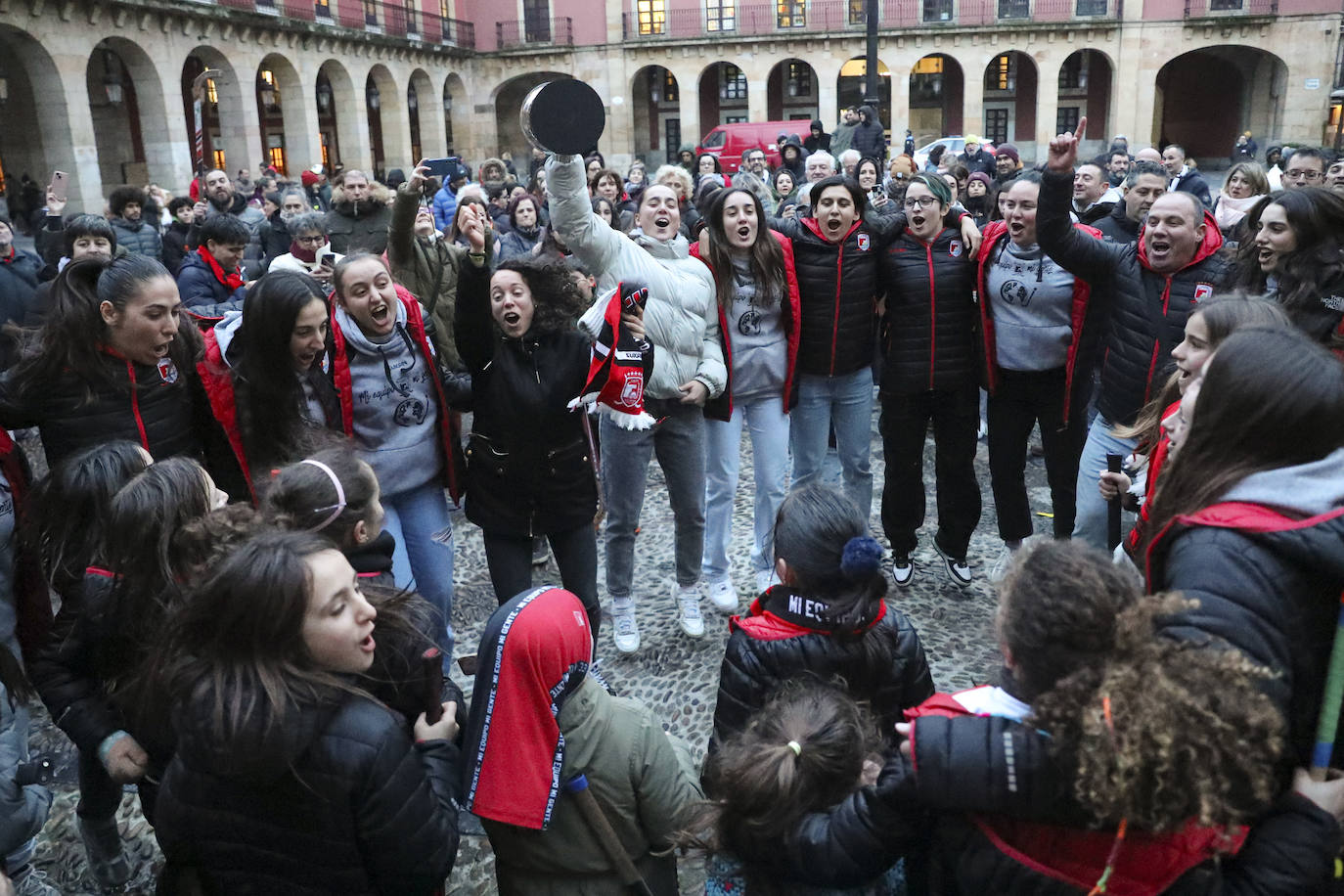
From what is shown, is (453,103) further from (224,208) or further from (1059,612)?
(1059,612)

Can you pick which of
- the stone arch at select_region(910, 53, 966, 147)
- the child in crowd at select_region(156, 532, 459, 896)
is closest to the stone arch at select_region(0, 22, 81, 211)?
the child in crowd at select_region(156, 532, 459, 896)

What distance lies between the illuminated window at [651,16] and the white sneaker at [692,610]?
3520cm

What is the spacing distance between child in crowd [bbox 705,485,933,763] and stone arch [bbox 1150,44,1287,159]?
124 feet

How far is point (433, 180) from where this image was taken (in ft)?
34.1

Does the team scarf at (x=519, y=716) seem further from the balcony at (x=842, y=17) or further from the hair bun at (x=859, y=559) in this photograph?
the balcony at (x=842, y=17)

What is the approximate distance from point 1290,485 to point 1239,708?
441mm

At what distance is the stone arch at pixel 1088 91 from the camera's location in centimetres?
3656

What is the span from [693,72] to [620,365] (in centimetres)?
3454

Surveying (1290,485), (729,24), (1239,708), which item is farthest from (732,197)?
(729,24)

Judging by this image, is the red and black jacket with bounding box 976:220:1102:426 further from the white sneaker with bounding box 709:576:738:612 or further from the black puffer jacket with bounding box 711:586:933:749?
the black puffer jacket with bounding box 711:586:933:749

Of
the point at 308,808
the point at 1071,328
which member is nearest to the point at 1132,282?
the point at 1071,328

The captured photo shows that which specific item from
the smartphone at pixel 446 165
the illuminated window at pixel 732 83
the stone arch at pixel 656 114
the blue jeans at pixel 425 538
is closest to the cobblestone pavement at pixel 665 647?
the blue jeans at pixel 425 538

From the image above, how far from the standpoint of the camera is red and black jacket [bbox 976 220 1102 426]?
416cm

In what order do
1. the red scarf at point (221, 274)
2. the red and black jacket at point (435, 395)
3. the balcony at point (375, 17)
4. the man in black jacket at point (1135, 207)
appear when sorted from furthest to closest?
the balcony at point (375, 17) < the man in black jacket at point (1135, 207) < the red scarf at point (221, 274) < the red and black jacket at point (435, 395)
